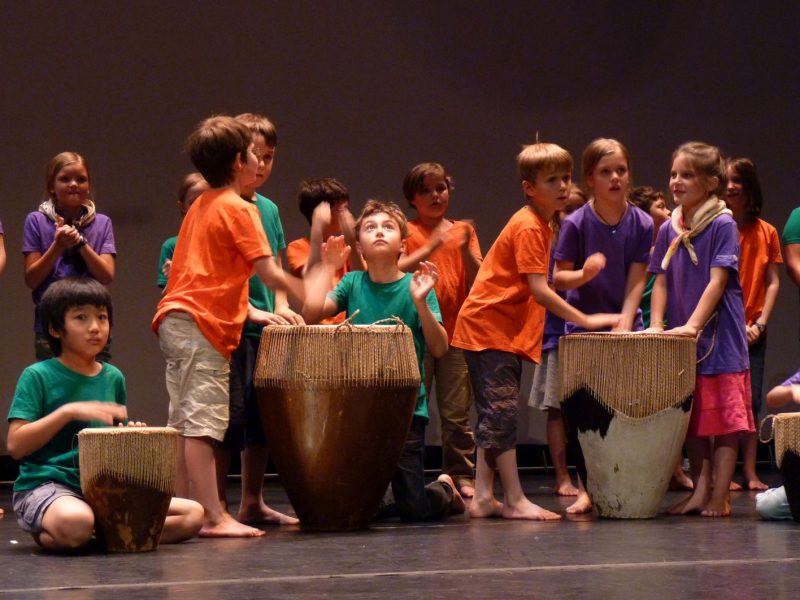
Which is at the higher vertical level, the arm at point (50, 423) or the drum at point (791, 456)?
the arm at point (50, 423)

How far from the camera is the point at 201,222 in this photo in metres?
3.96

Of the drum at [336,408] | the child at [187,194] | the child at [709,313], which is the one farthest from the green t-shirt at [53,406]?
the child at [709,313]

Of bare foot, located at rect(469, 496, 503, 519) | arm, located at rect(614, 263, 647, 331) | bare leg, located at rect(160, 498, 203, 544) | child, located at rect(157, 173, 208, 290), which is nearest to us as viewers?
bare leg, located at rect(160, 498, 203, 544)

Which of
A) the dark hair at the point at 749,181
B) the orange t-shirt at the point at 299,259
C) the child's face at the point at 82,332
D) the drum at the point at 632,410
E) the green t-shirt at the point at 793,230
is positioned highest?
the dark hair at the point at 749,181

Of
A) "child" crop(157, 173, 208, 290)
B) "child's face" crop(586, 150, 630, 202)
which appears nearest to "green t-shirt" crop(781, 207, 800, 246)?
"child's face" crop(586, 150, 630, 202)

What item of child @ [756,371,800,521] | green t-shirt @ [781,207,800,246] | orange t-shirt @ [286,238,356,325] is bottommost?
child @ [756,371,800,521]

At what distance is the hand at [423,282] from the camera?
405cm

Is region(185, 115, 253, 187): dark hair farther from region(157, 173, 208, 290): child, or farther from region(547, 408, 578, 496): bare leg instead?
region(547, 408, 578, 496): bare leg

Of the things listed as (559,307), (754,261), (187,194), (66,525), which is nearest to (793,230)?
(754,261)

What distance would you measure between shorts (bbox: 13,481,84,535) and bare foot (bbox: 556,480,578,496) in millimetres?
2205

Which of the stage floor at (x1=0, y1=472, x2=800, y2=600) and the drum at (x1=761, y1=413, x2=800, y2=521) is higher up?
the drum at (x1=761, y1=413, x2=800, y2=521)

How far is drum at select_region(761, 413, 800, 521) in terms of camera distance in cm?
402

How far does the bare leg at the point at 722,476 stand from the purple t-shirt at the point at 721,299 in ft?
0.76

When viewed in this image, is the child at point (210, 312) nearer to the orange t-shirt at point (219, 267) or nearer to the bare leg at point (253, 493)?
the orange t-shirt at point (219, 267)
